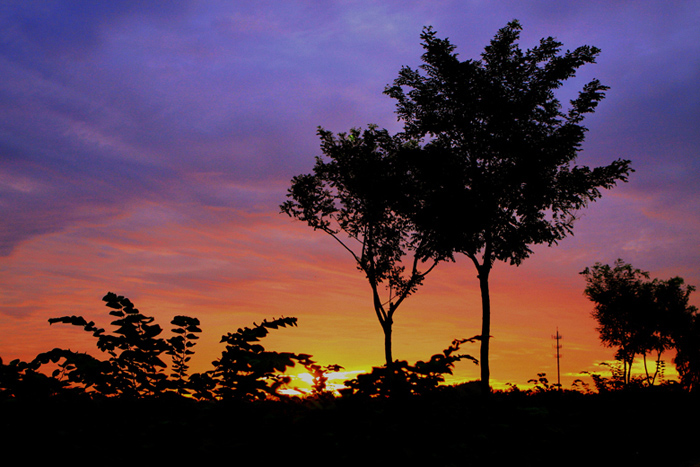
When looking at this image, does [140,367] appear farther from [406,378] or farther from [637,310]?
[637,310]

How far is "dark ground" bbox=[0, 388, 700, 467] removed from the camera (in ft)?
8.70

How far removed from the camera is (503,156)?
2269 centimetres

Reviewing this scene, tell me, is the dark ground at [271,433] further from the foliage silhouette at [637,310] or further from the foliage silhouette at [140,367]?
the foliage silhouette at [637,310]

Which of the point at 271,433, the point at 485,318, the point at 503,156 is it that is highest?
the point at 503,156

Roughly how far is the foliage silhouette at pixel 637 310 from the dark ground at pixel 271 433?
4481 cm

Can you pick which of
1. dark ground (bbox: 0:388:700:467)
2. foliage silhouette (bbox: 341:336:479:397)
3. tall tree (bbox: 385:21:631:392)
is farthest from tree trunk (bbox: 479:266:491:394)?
foliage silhouette (bbox: 341:336:479:397)

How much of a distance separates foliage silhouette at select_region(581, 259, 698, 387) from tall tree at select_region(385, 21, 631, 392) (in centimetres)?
2459

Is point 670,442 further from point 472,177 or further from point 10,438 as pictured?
point 472,177

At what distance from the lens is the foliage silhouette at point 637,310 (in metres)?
42.3

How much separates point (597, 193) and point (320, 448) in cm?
→ 2351

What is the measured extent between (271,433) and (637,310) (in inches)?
1862

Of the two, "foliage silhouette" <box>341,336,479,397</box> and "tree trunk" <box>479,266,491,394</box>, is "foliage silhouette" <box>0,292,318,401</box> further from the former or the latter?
"tree trunk" <box>479,266,491,394</box>

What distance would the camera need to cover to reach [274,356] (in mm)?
2955

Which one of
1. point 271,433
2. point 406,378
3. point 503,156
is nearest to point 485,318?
point 503,156
